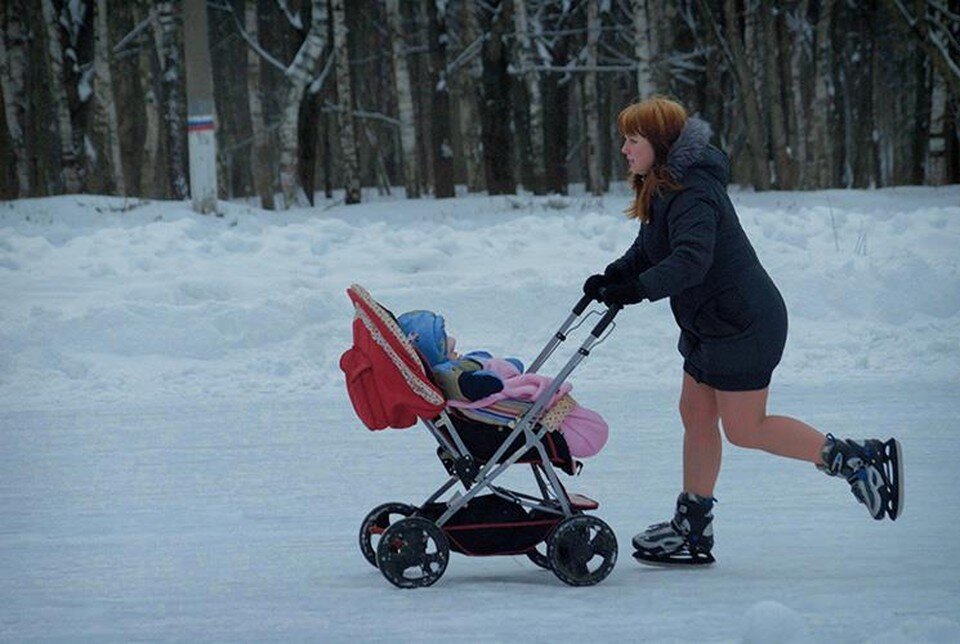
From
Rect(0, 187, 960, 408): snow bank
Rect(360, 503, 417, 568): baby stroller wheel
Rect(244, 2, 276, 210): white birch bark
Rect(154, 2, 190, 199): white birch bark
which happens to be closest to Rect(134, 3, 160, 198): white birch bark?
Rect(154, 2, 190, 199): white birch bark

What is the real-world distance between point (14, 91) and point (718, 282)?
88.2ft

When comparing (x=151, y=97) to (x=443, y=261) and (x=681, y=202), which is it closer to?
(x=443, y=261)

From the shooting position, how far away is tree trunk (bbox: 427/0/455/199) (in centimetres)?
2936

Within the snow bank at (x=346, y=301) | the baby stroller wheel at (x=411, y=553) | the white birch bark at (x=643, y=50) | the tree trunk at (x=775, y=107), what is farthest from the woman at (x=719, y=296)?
the tree trunk at (x=775, y=107)

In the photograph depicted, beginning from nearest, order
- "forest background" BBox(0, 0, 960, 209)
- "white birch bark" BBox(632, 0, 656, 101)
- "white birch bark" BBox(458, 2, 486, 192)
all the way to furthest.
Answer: "white birch bark" BBox(632, 0, 656, 101) → "forest background" BBox(0, 0, 960, 209) → "white birch bark" BBox(458, 2, 486, 192)

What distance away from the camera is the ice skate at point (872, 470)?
16.7 ft

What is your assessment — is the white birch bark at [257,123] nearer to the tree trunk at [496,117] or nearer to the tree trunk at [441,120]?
the tree trunk at [441,120]

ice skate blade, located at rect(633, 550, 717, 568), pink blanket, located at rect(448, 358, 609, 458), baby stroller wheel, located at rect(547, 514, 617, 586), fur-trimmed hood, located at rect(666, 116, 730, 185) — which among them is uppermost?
fur-trimmed hood, located at rect(666, 116, 730, 185)

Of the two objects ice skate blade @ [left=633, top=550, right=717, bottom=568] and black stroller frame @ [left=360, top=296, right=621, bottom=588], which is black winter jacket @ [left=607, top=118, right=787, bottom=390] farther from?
ice skate blade @ [left=633, top=550, right=717, bottom=568]

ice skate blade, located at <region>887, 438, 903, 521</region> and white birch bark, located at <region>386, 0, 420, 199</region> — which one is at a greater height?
white birch bark, located at <region>386, 0, 420, 199</region>

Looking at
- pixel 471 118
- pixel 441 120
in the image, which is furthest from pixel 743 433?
pixel 471 118

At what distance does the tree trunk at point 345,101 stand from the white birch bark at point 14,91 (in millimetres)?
6758

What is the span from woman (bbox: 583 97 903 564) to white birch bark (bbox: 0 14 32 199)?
26.0 metres

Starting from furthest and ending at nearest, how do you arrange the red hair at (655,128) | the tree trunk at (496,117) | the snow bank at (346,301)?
the tree trunk at (496,117), the snow bank at (346,301), the red hair at (655,128)
